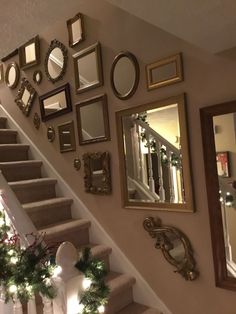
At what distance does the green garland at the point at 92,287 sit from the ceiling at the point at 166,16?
3.51ft

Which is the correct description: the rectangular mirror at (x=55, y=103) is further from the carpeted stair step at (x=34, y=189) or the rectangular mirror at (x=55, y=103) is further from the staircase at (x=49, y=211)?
the carpeted stair step at (x=34, y=189)

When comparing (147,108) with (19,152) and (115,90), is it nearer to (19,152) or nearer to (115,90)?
(115,90)

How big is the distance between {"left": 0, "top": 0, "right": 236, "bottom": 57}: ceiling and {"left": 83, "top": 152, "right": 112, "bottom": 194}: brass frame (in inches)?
44.0

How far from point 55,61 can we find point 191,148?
162cm

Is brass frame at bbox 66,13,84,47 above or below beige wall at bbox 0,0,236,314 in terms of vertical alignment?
above

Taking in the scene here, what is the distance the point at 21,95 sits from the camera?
10.6 feet

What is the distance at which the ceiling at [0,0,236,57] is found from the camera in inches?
49.1

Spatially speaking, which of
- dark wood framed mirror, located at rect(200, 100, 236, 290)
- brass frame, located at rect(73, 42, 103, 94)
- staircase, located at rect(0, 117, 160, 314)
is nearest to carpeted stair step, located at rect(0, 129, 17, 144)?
staircase, located at rect(0, 117, 160, 314)

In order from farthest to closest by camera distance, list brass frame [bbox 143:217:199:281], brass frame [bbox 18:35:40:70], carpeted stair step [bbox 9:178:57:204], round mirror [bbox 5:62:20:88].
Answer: round mirror [bbox 5:62:20:88] → brass frame [bbox 18:35:40:70] → carpeted stair step [bbox 9:178:57:204] → brass frame [bbox 143:217:199:281]

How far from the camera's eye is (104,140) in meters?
2.47

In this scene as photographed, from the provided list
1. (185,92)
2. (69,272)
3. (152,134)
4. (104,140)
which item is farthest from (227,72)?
(69,272)

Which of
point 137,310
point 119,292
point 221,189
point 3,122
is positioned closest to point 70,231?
point 119,292

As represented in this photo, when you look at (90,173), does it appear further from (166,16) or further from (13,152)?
(166,16)

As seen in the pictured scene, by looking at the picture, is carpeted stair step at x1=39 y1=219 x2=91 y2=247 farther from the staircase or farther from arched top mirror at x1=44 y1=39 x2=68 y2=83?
arched top mirror at x1=44 y1=39 x2=68 y2=83
